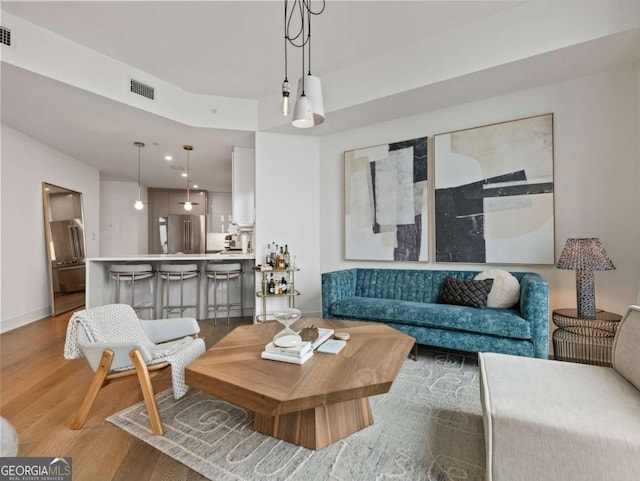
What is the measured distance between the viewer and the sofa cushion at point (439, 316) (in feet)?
7.77

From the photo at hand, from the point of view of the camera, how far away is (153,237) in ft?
25.6

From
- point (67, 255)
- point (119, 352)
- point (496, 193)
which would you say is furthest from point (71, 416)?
point (67, 255)

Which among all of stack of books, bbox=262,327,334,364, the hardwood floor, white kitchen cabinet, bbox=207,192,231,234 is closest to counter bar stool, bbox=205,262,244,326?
the hardwood floor

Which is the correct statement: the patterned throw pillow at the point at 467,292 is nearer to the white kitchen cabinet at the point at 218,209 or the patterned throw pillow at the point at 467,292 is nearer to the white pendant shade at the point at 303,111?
the white pendant shade at the point at 303,111

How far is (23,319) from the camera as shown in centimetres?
409

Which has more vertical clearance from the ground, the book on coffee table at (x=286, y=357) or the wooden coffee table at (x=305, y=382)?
the book on coffee table at (x=286, y=357)

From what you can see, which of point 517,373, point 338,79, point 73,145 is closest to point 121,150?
point 73,145

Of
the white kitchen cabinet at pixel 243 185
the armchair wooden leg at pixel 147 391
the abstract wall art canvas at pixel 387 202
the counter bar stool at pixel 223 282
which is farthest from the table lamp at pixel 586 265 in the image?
the white kitchen cabinet at pixel 243 185

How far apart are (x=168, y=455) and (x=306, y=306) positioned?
281cm

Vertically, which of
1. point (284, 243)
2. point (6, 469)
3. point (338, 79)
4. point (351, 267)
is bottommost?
point (6, 469)

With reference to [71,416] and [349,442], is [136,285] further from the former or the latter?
[349,442]

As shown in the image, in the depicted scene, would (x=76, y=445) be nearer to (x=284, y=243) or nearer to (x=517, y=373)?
(x=517, y=373)

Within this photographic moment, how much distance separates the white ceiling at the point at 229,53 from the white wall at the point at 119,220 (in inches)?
119

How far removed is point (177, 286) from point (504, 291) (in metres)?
4.07
